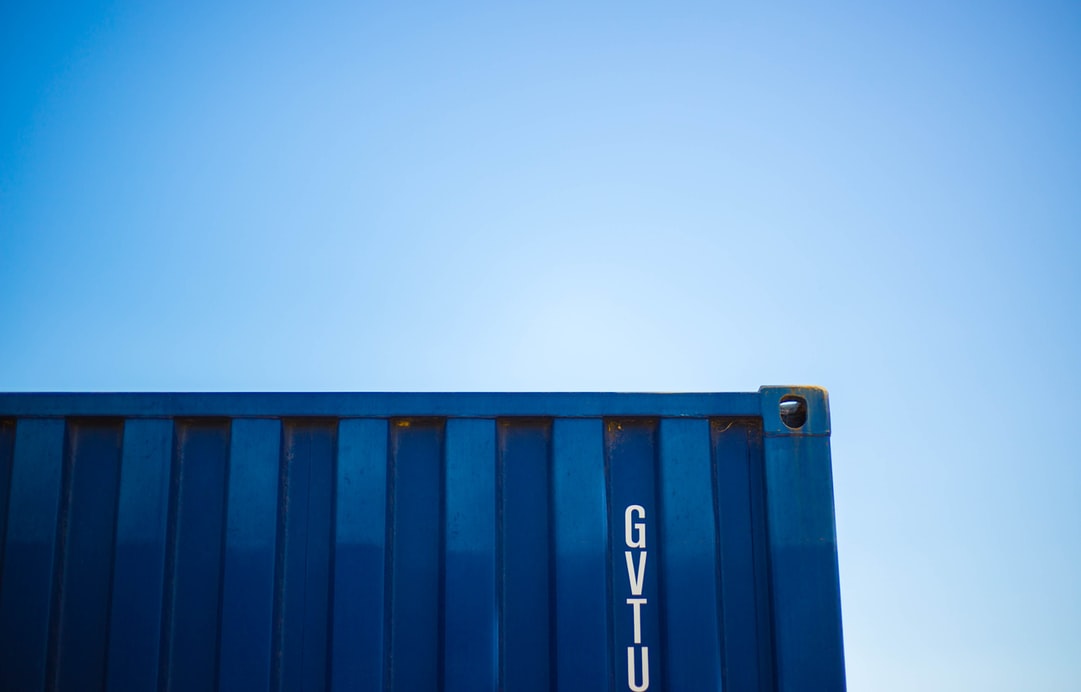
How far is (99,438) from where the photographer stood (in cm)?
339

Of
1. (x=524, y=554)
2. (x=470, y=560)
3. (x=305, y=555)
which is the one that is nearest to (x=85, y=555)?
(x=305, y=555)

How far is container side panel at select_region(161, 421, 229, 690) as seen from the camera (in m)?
3.20

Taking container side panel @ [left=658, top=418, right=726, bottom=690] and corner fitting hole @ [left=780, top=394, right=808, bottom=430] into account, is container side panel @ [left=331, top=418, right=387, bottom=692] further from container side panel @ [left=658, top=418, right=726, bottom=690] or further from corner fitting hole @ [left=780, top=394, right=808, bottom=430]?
corner fitting hole @ [left=780, top=394, right=808, bottom=430]

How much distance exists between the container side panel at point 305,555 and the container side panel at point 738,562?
1.48 meters

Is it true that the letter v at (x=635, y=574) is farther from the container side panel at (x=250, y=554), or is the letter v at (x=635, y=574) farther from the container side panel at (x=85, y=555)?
the container side panel at (x=85, y=555)

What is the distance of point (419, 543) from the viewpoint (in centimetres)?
331

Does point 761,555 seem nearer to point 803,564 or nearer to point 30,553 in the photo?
point 803,564

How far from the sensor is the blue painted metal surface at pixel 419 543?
321 cm

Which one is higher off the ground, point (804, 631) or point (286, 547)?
point (286, 547)

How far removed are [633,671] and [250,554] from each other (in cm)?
148

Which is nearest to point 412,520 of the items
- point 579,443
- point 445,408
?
point 445,408

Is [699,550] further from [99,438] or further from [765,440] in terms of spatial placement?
[99,438]

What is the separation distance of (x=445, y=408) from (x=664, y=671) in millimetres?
1268

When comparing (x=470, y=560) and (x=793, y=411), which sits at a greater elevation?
(x=793, y=411)
